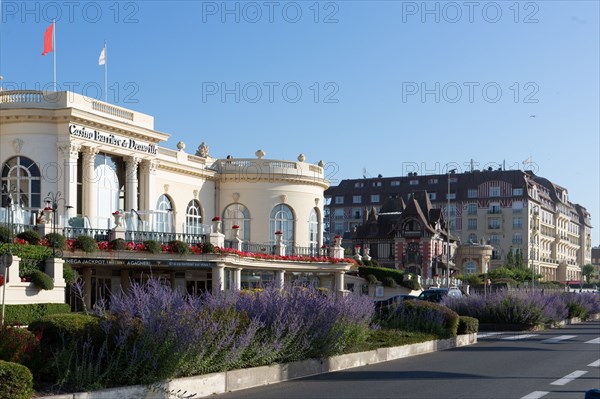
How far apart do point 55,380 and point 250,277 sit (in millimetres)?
41643

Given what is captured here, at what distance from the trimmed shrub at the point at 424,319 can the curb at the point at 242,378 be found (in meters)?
3.01

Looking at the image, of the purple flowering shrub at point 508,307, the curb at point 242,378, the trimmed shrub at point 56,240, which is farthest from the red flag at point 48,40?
the curb at point 242,378

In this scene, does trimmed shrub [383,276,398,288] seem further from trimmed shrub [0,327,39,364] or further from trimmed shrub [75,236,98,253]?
trimmed shrub [0,327,39,364]

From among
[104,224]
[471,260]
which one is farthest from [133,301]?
[471,260]

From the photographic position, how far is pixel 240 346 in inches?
520

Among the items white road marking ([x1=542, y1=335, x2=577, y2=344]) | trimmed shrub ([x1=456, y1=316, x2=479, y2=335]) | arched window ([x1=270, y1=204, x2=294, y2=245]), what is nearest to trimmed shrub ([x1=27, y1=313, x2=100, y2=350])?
trimmed shrub ([x1=456, y1=316, x2=479, y2=335])

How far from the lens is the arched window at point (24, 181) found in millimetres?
42938

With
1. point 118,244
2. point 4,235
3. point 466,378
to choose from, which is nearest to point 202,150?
point 118,244

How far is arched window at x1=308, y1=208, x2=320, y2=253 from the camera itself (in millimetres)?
62116

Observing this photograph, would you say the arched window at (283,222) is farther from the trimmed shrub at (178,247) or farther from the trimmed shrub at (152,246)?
the trimmed shrub at (152,246)

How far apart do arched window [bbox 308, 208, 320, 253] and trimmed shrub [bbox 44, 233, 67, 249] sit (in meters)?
28.3

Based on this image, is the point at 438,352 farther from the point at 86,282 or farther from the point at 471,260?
the point at 471,260

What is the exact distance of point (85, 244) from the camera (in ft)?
122

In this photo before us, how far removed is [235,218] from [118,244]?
21.7 metres
